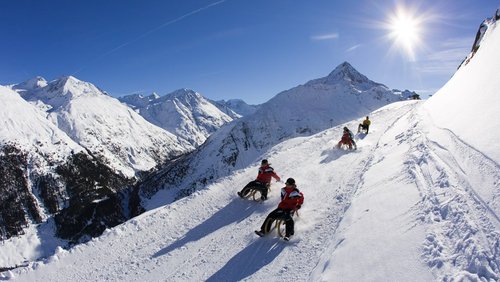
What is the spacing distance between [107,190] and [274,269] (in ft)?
661

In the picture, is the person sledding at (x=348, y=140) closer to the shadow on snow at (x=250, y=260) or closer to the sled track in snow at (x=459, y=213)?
the sled track in snow at (x=459, y=213)

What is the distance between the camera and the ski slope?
8172 millimetres

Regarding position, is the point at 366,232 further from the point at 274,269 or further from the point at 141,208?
the point at 141,208

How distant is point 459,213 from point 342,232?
11.8ft

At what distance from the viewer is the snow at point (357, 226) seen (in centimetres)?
825

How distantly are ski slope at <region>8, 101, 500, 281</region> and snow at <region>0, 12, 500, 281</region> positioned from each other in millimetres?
42

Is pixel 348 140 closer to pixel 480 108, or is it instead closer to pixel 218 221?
pixel 480 108

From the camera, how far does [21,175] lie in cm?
17300

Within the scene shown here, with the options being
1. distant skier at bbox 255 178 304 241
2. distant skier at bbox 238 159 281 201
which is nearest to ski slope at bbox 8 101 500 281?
→ distant skier at bbox 255 178 304 241

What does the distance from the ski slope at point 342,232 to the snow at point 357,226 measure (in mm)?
42

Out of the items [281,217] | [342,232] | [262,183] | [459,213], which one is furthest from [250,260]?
[459,213]

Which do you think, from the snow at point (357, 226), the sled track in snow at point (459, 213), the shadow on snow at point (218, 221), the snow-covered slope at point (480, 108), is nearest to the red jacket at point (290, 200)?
the snow at point (357, 226)

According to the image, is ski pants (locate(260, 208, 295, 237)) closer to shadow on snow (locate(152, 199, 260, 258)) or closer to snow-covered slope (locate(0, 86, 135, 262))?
shadow on snow (locate(152, 199, 260, 258))

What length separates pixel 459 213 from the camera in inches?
354
